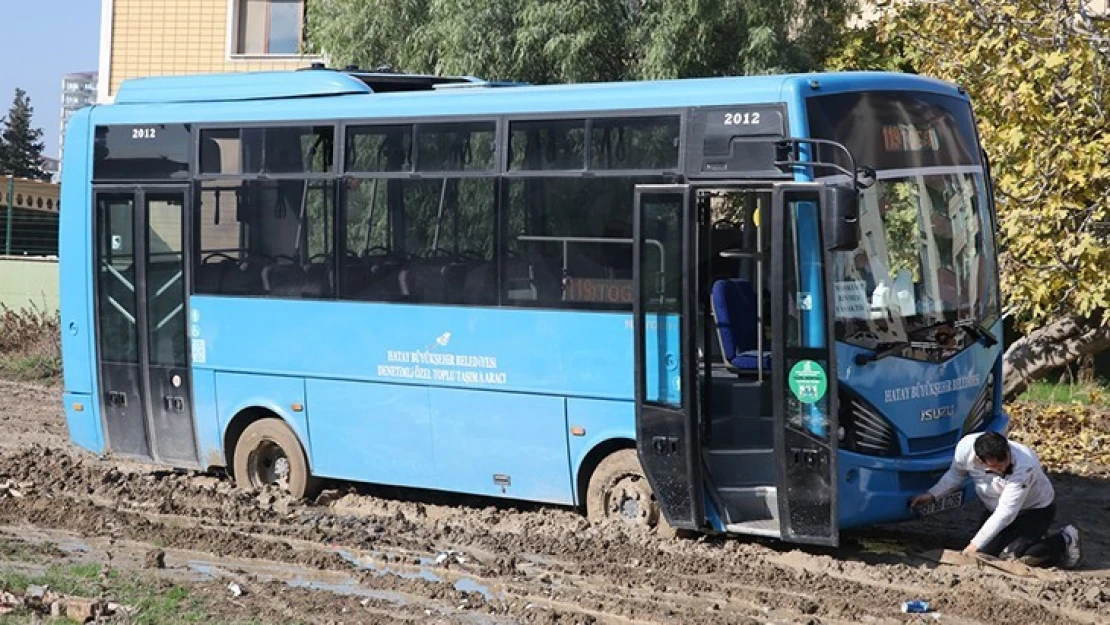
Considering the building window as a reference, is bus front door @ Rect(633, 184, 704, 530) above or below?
below

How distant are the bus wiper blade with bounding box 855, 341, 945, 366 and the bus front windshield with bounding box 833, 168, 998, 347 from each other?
0.04m

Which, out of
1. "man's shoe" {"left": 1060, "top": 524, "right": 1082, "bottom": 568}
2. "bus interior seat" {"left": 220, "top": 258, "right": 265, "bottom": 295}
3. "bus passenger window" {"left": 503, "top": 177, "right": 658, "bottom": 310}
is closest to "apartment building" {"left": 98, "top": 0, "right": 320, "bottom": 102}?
"bus interior seat" {"left": 220, "top": 258, "right": 265, "bottom": 295}

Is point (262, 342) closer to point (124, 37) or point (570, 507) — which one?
point (570, 507)

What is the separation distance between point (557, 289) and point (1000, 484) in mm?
3200

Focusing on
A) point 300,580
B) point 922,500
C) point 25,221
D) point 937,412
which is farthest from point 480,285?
point 25,221

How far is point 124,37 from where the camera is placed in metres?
31.4

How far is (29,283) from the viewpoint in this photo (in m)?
27.2

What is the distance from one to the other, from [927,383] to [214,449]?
19.8 feet

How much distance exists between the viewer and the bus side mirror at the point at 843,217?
33.1 ft

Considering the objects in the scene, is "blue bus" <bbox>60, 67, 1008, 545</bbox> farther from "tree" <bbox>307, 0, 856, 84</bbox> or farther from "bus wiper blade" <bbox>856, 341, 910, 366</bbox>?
"tree" <bbox>307, 0, 856, 84</bbox>

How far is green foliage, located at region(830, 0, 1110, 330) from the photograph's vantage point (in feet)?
53.1

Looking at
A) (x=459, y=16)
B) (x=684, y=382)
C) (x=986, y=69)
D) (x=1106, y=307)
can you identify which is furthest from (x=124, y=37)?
(x=684, y=382)

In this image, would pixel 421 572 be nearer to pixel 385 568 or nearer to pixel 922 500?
pixel 385 568

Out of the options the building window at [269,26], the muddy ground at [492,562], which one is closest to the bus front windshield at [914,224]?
the muddy ground at [492,562]
